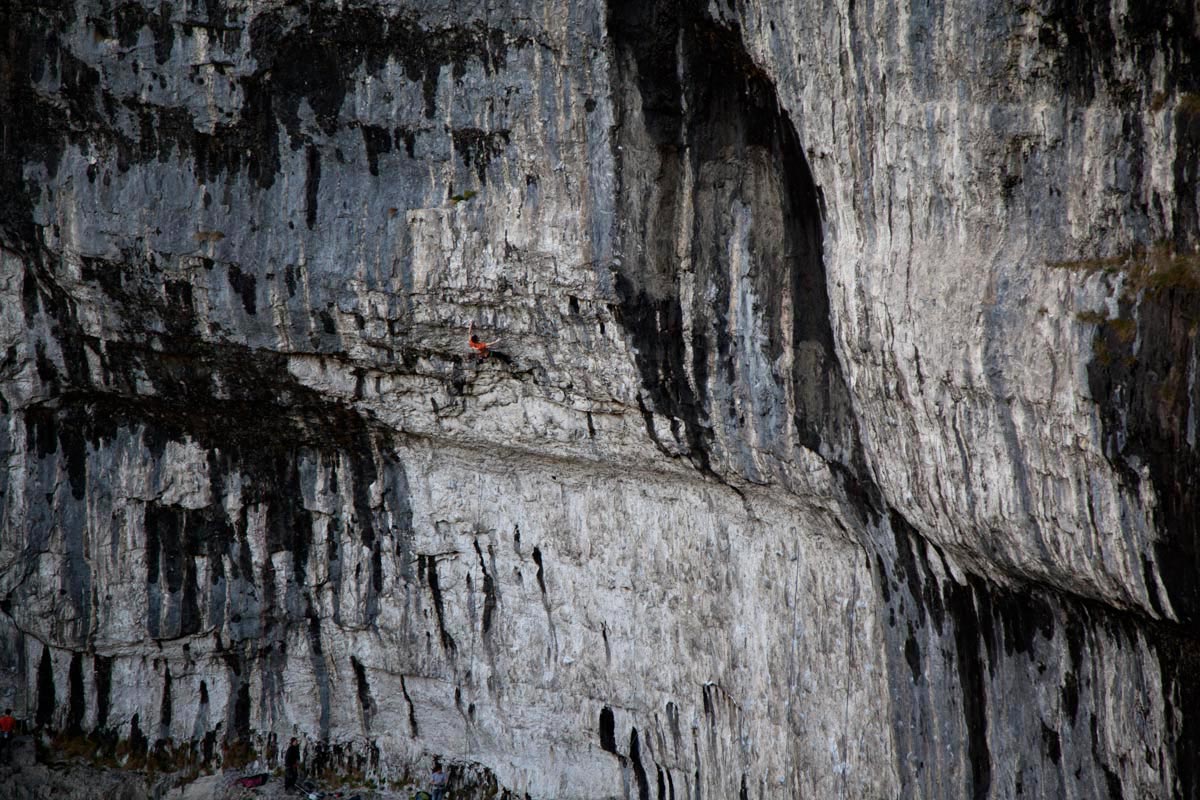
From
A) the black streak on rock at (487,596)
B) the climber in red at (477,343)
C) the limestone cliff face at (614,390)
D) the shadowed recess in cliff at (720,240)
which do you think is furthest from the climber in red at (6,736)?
the shadowed recess in cliff at (720,240)

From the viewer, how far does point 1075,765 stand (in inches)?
291

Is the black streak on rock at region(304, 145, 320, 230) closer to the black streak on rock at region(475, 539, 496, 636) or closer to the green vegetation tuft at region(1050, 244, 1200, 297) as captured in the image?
the black streak on rock at region(475, 539, 496, 636)

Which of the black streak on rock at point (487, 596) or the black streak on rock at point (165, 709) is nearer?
the black streak on rock at point (487, 596)

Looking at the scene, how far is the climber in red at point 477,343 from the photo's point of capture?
9.98 m

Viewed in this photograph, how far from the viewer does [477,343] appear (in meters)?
10.0

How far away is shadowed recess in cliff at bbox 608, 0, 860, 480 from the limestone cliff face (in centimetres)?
4

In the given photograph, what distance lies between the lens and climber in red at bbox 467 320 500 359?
9.98 metres

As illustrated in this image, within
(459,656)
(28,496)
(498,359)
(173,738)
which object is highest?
(498,359)

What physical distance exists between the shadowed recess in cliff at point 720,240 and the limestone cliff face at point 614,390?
0.04 meters

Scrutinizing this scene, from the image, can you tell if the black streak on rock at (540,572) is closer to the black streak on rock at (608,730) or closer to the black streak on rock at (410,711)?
the black streak on rock at (608,730)

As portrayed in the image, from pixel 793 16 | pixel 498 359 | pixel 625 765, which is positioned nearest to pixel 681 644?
pixel 625 765

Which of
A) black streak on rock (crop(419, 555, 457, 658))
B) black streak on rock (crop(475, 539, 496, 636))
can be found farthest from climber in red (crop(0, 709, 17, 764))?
black streak on rock (crop(475, 539, 496, 636))

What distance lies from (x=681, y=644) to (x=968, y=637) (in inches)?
144

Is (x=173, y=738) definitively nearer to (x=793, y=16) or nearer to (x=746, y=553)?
(x=746, y=553)
